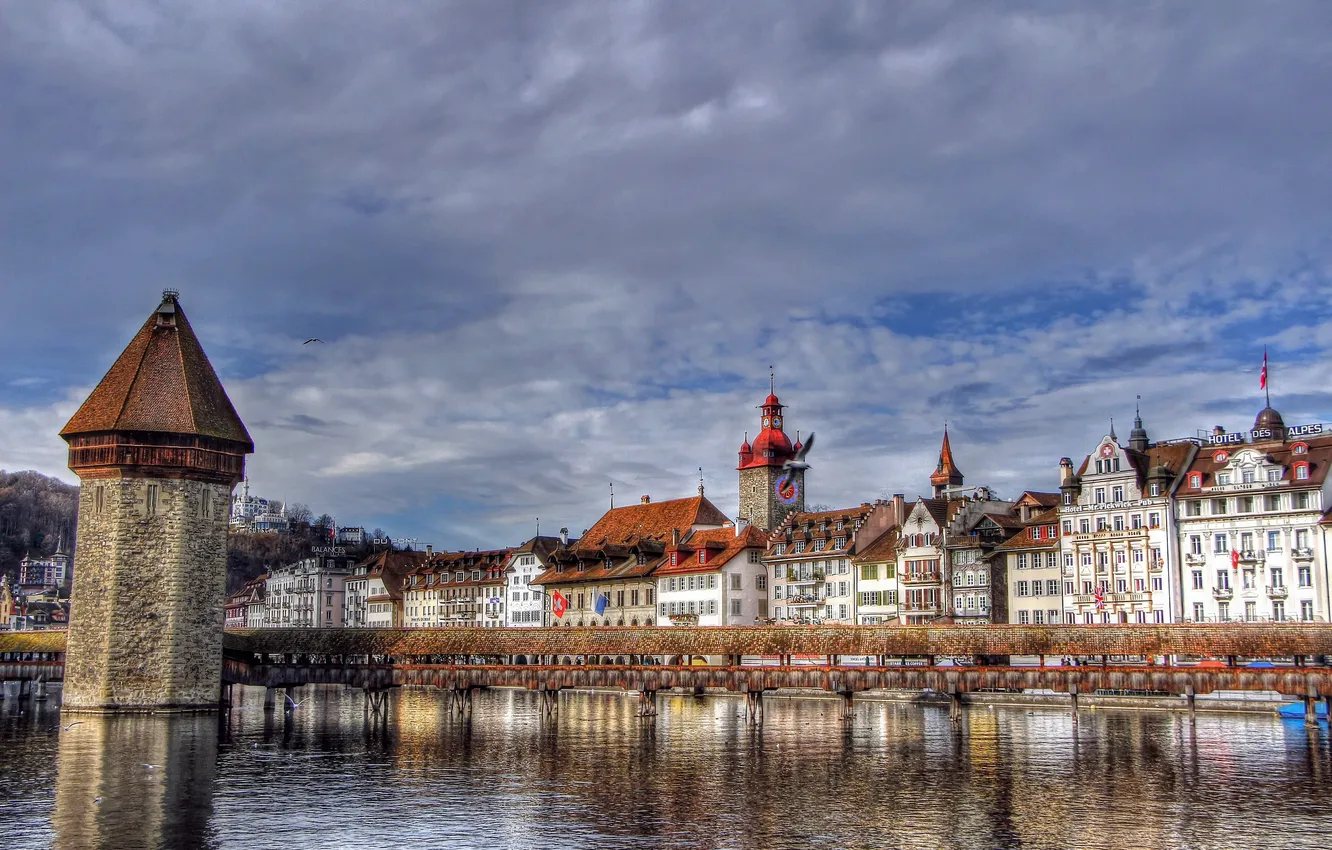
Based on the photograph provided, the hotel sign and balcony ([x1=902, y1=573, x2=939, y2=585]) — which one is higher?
the hotel sign

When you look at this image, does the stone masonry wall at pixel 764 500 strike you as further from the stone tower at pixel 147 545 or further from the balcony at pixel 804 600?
the stone tower at pixel 147 545

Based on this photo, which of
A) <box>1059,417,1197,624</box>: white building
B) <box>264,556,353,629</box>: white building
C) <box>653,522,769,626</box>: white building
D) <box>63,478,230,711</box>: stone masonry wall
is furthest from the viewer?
<box>264,556,353,629</box>: white building

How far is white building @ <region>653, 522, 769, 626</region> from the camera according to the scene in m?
86.5

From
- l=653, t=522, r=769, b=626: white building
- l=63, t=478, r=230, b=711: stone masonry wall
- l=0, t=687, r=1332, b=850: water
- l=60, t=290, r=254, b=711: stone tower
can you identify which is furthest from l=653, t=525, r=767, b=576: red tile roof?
l=63, t=478, r=230, b=711: stone masonry wall

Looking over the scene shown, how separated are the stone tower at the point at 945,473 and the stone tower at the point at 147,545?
51.7 m

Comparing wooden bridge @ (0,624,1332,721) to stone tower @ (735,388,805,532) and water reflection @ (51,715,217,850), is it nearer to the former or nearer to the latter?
water reflection @ (51,715,217,850)

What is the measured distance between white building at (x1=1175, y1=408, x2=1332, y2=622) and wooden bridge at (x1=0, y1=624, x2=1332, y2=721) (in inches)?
241

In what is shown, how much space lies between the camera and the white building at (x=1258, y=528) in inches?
2461

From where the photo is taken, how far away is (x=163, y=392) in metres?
57.5

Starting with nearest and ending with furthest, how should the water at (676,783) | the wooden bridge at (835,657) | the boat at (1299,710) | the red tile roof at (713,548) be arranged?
the water at (676,783)
the wooden bridge at (835,657)
the boat at (1299,710)
the red tile roof at (713,548)

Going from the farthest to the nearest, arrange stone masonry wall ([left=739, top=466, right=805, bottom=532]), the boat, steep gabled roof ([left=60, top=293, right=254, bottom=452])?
stone masonry wall ([left=739, top=466, right=805, bottom=532])
steep gabled roof ([left=60, top=293, right=254, bottom=452])
the boat

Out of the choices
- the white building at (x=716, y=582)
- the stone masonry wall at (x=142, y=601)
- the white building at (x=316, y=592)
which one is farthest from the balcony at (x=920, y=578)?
the white building at (x=316, y=592)

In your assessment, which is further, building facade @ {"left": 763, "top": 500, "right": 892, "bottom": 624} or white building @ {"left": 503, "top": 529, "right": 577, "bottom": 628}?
white building @ {"left": 503, "top": 529, "right": 577, "bottom": 628}

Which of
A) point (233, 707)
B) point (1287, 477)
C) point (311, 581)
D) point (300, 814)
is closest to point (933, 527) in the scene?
point (1287, 477)
